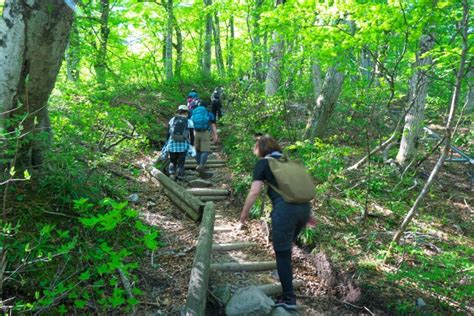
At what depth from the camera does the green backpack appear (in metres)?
3.79

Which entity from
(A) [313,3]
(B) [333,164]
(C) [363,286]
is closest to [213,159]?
(B) [333,164]

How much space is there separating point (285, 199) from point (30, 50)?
349 cm

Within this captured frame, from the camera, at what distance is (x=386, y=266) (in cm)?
490

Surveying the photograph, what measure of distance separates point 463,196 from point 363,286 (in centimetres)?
669

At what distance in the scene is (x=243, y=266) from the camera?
5008mm

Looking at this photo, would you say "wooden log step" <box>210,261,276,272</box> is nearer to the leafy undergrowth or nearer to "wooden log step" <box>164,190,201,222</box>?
the leafy undergrowth

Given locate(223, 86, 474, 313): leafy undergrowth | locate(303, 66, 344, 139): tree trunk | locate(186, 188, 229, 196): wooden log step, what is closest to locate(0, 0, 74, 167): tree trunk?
locate(186, 188, 229, 196): wooden log step

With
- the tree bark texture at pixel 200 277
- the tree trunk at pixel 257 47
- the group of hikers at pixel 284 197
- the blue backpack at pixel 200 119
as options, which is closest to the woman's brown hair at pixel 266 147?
the group of hikers at pixel 284 197

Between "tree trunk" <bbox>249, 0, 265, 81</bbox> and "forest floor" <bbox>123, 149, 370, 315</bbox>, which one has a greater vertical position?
"tree trunk" <bbox>249, 0, 265, 81</bbox>

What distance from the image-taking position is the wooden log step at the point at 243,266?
16.0 feet

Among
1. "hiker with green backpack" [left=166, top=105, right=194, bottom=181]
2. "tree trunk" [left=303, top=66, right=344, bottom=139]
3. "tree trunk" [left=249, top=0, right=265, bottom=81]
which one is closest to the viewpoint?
"hiker with green backpack" [left=166, top=105, right=194, bottom=181]

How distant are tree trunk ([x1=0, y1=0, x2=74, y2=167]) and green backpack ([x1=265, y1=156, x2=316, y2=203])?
8.89 ft

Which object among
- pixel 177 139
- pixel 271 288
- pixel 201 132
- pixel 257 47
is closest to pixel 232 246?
pixel 271 288

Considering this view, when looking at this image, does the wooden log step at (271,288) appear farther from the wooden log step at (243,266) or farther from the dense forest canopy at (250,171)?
the dense forest canopy at (250,171)
